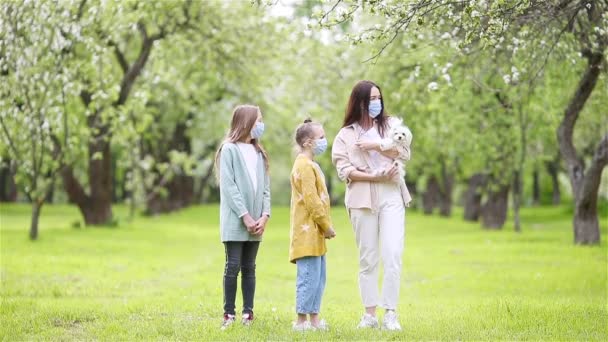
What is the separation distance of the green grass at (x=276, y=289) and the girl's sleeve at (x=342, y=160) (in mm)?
1473

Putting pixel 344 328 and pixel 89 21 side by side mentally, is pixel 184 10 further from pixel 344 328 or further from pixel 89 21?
pixel 344 328

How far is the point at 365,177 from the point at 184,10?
13904mm

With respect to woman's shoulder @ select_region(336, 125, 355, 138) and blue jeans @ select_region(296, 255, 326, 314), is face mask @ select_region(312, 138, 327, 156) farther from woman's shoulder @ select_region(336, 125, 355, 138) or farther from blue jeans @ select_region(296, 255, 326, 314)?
blue jeans @ select_region(296, 255, 326, 314)

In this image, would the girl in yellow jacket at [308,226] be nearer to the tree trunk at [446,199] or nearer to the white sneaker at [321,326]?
the white sneaker at [321,326]

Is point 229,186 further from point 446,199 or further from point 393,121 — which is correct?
point 446,199

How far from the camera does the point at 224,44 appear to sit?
70.3 ft

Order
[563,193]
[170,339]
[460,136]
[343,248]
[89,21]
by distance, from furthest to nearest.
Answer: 1. [563,193]
2. [460,136]
3. [343,248]
4. [89,21]
5. [170,339]

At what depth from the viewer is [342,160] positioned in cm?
808

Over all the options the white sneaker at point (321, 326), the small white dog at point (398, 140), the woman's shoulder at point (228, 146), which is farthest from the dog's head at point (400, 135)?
the white sneaker at point (321, 326)

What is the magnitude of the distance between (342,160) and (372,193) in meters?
0.43

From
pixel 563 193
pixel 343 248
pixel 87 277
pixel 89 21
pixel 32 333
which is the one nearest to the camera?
pixel 32 333

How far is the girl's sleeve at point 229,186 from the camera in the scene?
8031 mm

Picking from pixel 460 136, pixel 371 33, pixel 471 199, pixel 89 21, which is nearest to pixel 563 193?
pixel 471 199

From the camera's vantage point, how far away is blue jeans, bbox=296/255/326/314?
7.90m
